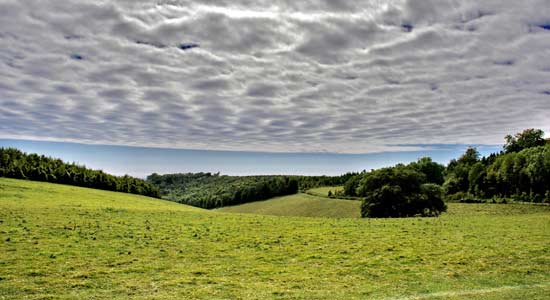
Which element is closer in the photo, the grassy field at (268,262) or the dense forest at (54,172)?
the grassy field at (268,262)

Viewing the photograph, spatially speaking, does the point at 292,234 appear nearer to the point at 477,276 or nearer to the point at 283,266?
the point at 283,266

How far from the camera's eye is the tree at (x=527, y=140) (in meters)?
130

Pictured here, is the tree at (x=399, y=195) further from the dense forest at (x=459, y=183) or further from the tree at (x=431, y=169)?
the tree at (x=431, y=169)

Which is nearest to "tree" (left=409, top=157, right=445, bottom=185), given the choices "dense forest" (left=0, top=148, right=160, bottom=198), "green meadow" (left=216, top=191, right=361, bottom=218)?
"green meadow" (left=216, top=191, right=361, bottom=218)

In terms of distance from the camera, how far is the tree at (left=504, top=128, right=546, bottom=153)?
13025cm

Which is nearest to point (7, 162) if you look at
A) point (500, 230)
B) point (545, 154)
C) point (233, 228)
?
point (233, 228)

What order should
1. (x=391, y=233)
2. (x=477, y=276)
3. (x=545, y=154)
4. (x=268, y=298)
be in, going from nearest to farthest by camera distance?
(x=268, y=298), (x=477, y=276), (x=391, y=233), (x=545, y=154)

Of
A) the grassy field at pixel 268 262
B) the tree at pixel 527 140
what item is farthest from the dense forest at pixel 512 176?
the grassy field at pixel 268 262

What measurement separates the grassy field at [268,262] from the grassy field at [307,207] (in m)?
66.6

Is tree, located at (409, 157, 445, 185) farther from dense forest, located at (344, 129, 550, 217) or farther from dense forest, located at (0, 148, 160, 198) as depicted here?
dense forest, located at (0, 148, 160, 198)

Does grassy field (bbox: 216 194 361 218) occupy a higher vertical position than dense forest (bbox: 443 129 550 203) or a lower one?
lower

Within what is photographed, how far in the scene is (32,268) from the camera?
16.8 meters

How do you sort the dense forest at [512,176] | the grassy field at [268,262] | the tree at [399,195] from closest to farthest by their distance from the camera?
the grassy field at [268,262], the tree at [399,195], the dense forest at [512,176]

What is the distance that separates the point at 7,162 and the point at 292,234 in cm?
8487
